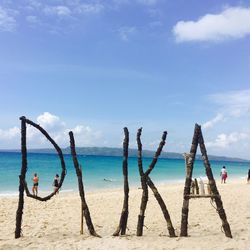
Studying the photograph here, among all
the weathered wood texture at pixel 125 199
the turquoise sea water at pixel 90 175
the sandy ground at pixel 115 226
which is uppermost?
the weathered wood texture at pixel 125 199

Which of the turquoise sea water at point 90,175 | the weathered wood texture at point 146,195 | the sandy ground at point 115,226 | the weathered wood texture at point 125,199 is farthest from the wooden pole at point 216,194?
the turquoise sea water at point 90,175

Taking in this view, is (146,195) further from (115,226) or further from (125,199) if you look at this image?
(115,226)

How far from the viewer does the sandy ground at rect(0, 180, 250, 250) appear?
11195 mm

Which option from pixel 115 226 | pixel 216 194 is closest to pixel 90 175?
pixel 115 226

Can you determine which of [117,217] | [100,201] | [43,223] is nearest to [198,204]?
[117,217]

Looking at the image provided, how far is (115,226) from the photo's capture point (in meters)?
14.8

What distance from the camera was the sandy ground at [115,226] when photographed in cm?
1120

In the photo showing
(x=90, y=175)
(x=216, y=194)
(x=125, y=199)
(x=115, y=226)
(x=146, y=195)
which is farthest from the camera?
(x=90, y=175)

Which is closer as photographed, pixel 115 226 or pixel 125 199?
pixel 125 199

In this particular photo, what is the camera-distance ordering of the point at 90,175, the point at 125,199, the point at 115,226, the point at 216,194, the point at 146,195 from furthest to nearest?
the point at 90,175, the point at 115,226, the point at 125,199, the point at 146,195, the point at 216,194

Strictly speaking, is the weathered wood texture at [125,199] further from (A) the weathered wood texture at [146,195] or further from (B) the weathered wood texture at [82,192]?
(B) the weathered wood texture at [82,192]

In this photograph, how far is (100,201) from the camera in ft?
76.3

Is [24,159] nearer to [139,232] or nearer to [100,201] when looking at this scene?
[139,232]

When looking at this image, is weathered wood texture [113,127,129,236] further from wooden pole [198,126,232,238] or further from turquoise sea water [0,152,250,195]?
turquoise sea water [0,152,250,195]
